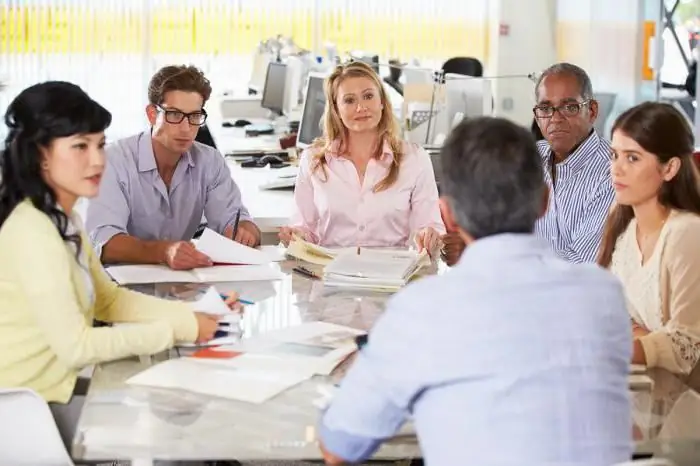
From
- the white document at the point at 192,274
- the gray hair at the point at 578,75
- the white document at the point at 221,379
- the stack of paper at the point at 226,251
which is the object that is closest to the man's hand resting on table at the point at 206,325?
the white document at the point at 221,379

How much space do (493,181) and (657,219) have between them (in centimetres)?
105

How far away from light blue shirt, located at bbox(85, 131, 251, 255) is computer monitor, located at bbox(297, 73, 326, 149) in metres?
1.54

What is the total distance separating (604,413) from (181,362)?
36.4 inches

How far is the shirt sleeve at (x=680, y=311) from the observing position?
209cm

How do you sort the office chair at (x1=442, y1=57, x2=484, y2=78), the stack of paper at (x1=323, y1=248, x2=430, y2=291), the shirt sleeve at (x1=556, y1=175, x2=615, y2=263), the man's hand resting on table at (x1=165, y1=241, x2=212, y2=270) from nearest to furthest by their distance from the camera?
1. the stack of paper at (x1=323, y1=248, x2=430, y2=291)
2. the man's hand resting on table at (x1=165, y1=241, x2=212, y2=270)
3. the shirt sleeve at (x1=556, y1=175, x2=615, y2=263)
4. the office chair at (x1=442, y1=57, x2=484, y2=78)

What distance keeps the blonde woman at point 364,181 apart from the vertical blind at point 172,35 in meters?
5.42

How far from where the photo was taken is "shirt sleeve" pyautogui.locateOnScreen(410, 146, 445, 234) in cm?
334

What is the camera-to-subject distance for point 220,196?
3393 mm

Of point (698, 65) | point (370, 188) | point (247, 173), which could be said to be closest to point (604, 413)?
point (370, 188)

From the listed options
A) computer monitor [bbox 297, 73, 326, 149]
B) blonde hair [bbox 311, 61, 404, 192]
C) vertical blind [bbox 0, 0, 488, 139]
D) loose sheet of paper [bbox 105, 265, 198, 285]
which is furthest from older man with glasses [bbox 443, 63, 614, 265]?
vertical blind [bbox 0, 0, 488, 139]

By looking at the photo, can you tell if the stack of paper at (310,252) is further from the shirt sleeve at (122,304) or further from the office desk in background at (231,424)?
the office desk in background at (231,424)

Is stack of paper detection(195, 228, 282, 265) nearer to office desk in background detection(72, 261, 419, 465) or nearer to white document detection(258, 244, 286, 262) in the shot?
white document detection(258, 244, 286, 262)

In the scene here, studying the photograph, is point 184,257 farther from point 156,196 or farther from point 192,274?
point 156,196

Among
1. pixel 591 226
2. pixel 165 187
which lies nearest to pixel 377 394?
pixel 591 226
